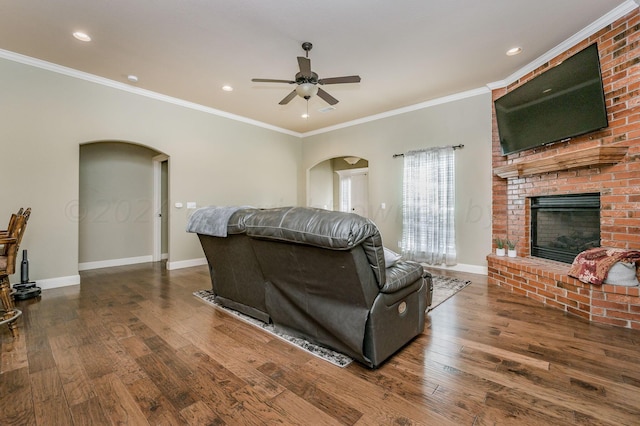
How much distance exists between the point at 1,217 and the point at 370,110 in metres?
5.59

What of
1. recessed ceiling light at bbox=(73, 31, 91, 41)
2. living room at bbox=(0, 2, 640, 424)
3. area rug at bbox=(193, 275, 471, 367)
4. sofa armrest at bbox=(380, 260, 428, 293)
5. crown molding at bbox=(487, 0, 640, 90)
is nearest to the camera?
sofa armrest at bbox=(380, 260, 428, 293)

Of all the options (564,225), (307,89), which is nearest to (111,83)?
(307,89)

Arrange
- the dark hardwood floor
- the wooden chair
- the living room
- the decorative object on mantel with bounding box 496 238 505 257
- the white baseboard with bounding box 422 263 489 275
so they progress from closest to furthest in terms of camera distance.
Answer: the dark hardwood floor
the wooden chair
the living room
the decorative object on mantel with bounding box 496 238 505 257
the white baseboard with bounding box 422 263 489 275

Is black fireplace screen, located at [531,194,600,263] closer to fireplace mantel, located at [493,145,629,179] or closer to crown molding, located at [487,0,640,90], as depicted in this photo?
fireplace mantel, located at [493,145,629,179]

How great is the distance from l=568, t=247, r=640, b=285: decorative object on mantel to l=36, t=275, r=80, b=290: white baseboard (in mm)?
5991

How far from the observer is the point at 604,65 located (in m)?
2.91

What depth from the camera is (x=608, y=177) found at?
113 inches

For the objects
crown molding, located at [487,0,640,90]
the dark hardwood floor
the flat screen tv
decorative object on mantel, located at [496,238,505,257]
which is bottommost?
the dark hardwood floor

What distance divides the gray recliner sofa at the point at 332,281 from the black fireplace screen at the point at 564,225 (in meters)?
2.34

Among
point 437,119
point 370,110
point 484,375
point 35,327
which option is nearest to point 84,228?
point 35,327

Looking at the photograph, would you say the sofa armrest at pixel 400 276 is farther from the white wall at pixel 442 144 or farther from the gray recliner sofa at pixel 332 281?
the white wall at pixel 442 144

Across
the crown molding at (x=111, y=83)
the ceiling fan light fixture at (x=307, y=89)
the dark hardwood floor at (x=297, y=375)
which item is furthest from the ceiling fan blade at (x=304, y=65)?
the crown molding at (x=111, y=83)

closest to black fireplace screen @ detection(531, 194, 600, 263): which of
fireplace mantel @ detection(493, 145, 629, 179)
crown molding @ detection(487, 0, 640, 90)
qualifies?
fireplace mantel @ detection(493, 145, 629, 179)

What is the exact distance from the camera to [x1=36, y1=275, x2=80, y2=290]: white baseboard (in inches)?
144
